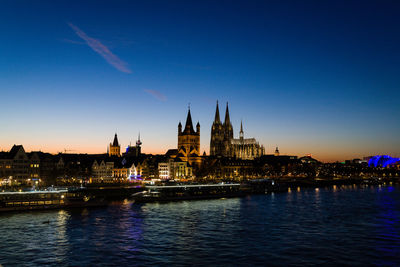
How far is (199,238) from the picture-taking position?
149 ft

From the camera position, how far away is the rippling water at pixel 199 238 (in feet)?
120

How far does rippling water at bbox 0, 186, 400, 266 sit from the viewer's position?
120 ft

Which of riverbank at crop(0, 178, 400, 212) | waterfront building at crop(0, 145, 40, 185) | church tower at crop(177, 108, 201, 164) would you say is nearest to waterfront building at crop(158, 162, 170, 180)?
church tower at crop(177, 108, 201, 164)

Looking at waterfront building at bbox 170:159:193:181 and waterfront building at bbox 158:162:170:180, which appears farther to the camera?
waterfront building at bbox 170:159:193:181

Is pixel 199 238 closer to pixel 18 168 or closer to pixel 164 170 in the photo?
pixel 18 168

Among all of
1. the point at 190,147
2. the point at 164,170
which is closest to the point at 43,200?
the point at 164,170

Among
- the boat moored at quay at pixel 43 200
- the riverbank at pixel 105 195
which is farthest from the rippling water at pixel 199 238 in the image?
the riverbank at pixel 105 195

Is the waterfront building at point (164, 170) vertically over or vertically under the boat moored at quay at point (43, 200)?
over

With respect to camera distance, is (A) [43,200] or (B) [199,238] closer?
(B) [199,238]

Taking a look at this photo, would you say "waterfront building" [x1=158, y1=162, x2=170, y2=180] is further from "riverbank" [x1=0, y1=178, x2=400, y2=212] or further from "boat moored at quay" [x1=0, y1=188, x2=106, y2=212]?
"boat moored at quay" [x1=0, y1=188, x2=106, y2=212]

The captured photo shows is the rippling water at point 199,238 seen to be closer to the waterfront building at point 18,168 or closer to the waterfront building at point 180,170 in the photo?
the waterfront building at point 18,168

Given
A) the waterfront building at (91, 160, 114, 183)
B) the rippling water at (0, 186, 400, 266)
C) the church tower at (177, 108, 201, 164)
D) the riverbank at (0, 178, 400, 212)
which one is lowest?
the rippling water at (0, 186, 400, 266)

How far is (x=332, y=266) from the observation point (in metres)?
34.5

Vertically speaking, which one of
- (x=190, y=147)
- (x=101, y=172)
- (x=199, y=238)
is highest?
(x=190, y=147)
